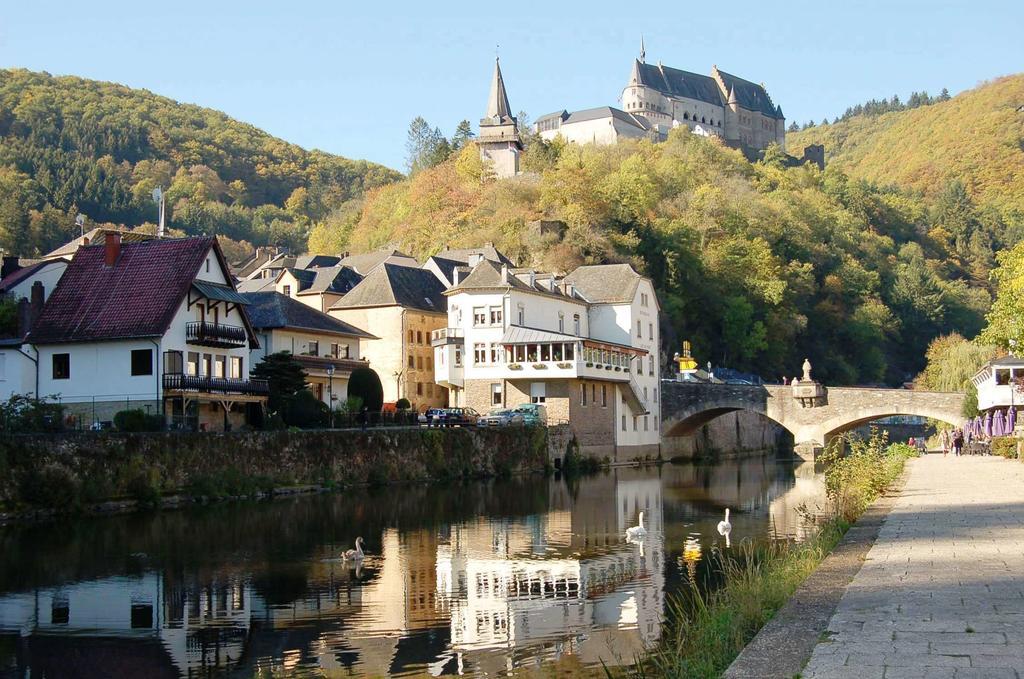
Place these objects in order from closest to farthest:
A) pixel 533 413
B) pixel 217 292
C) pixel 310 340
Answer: pixel 217 292 < pixel 310 340 < pixel 533 413

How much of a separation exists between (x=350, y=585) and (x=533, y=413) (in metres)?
41.1

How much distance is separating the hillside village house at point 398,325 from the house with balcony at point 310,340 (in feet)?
21.6

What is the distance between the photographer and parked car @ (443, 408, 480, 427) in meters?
60.0

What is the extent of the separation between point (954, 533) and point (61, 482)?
2624 cm

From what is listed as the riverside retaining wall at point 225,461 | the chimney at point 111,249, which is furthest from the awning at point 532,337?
the chimney at point 111,249

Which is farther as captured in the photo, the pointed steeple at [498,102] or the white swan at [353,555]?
the pointed steeple at [498,102]

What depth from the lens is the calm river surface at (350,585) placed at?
1734 cm

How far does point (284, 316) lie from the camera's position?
6091cm

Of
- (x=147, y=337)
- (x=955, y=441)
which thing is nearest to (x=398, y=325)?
(x=147, y=337)

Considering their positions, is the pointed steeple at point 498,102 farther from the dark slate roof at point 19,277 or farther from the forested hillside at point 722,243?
the dark slate roof at point 19,277

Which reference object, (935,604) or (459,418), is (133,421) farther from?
(935,604)

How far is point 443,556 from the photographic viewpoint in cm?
2803

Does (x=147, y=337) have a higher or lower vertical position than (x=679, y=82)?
lower

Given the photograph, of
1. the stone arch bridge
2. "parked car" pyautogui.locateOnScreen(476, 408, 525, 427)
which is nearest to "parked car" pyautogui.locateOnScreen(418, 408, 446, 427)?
"parked car" pyautogui.locateOnScreen(476, 408, 525, 427)
